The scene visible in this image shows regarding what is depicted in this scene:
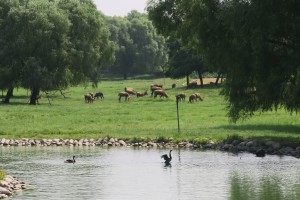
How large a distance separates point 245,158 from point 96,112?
2762 centimetres

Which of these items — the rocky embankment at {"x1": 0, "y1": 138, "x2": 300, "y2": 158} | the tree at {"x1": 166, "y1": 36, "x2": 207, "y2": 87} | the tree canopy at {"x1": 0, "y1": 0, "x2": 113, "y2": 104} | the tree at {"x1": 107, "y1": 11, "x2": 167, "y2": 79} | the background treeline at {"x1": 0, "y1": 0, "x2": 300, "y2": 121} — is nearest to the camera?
the background treeline at {"x1": 0, "y1": 0, "x2": 300, "y2": 121}

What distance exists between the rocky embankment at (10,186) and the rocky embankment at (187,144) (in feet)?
51.5

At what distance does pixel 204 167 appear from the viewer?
36656mm

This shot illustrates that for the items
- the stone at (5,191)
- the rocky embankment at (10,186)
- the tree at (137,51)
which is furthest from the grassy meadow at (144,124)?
the tree at (137,51)

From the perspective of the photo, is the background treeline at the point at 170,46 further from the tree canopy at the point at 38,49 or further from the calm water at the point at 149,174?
the calm water at the point at 149,174

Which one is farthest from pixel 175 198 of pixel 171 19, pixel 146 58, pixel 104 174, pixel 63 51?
pixel 146 58

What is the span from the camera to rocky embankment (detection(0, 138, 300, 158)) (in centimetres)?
4206

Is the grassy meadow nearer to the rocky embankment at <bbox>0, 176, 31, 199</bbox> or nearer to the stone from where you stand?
the rocky embankment at <bbox>0, 176, 31, 199</bbox>

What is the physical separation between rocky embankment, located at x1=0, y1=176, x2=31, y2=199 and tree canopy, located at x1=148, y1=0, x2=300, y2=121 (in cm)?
1481

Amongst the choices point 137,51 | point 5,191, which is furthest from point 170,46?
point 5,191

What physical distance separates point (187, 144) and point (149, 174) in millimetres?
11598

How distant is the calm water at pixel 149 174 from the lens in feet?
96.1

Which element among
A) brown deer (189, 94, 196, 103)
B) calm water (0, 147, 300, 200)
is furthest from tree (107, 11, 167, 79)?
calm water (0, 147, 300, 200)

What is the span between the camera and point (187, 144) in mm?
46219
